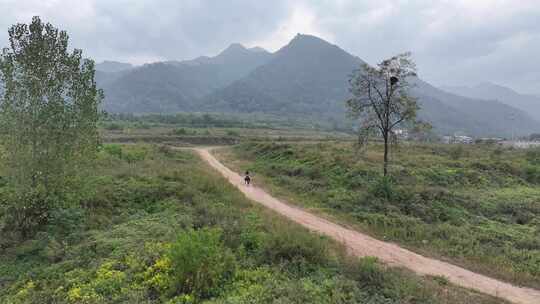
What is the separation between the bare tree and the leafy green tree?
1558 centimetres

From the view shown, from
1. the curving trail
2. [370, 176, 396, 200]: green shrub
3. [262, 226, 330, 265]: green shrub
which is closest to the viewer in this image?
the curving trail

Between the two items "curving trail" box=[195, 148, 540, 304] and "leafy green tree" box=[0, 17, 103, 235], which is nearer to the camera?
"curving trail" box=[195, 148, 540, 304]

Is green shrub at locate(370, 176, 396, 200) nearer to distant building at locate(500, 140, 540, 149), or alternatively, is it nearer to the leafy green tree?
the leafy green tree

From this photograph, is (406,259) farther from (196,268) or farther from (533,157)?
(533,157)

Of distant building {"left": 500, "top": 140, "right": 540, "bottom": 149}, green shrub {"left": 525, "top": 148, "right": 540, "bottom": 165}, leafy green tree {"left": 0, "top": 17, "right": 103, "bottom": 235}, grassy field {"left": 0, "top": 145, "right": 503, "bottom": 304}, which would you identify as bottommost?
distant building {"left": 500, "top": 140, "right": 540, "bottom": 149}

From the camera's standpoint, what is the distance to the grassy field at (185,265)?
26.9 ft

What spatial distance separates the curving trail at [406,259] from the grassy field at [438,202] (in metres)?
0.67

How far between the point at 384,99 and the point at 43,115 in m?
18.4

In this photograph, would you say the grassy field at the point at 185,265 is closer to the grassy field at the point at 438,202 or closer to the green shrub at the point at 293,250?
the green shrub at the point at 293,250

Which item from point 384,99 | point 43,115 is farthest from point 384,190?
point 43,115

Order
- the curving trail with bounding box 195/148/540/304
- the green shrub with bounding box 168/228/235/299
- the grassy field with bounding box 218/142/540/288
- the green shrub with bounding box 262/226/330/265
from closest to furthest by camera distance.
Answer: the green shrub with bounding box 168/228/235/299 < the curving trail with bounding box 195/148/540/304 < the green shrub with bounding box 262/226/330/265 < the grassy field with bounding box 218/142/540/288

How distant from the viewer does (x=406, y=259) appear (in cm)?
1202

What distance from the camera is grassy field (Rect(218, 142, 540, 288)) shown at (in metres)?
12.7

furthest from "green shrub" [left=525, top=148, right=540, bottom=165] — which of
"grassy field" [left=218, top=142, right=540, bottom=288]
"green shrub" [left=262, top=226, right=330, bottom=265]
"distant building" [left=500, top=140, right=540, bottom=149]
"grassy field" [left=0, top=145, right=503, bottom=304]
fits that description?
"green shrub" [left=262, top=226, right=330, bottom=265]
